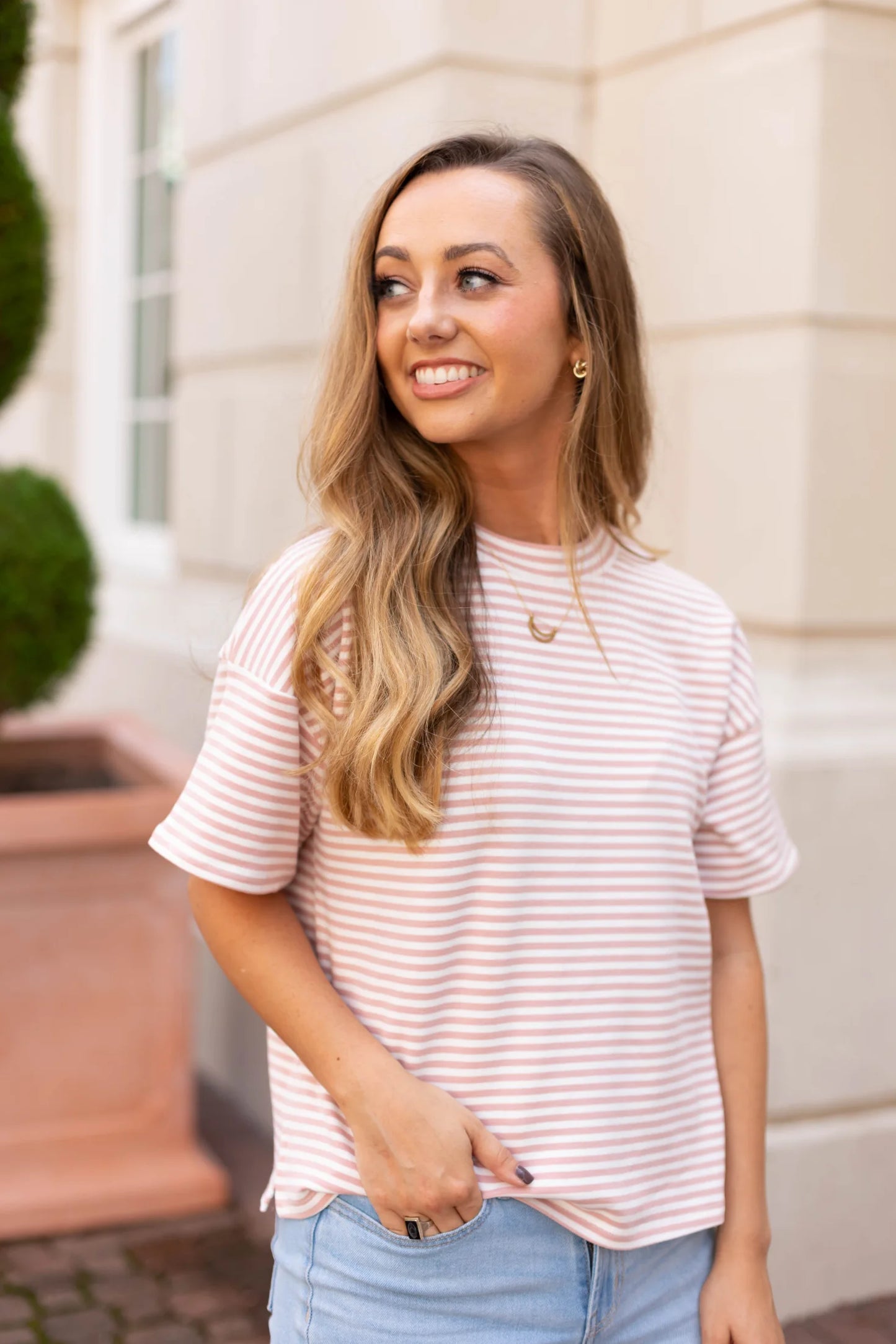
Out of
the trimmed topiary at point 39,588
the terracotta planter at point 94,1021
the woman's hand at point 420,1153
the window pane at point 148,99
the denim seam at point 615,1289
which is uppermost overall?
the window pane at point 148,99

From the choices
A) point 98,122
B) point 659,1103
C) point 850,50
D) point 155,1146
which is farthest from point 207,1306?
point 98,122

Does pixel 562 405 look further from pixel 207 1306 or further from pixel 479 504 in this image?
pixel 207 1306

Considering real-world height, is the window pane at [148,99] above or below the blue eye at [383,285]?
above

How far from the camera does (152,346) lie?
6371 millimetres

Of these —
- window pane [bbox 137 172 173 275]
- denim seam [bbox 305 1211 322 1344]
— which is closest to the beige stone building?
denim seam [bbox 305 1211 322 1344]

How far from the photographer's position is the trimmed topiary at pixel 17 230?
366 centimetres

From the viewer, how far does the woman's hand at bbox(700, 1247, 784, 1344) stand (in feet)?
5.32

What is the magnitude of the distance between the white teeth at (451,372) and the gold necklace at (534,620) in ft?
0.62

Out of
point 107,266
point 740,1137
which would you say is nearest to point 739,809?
point 740,1137

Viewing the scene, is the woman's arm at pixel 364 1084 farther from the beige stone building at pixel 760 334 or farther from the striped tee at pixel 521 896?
the beige stone building at pixel 760 334

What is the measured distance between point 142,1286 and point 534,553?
90.6 inches

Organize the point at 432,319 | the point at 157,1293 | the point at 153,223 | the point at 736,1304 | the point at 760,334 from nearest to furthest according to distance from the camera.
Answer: the point at 432,319 < the point at 736,1304 < the point at 760,334 < the point at 157,1293 < the point at 153,223

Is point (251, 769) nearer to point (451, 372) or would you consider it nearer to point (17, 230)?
point (451, 372)

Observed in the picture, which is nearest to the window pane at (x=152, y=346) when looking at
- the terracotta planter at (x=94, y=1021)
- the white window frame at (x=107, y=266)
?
the white window frame at (x=107, y=266)
